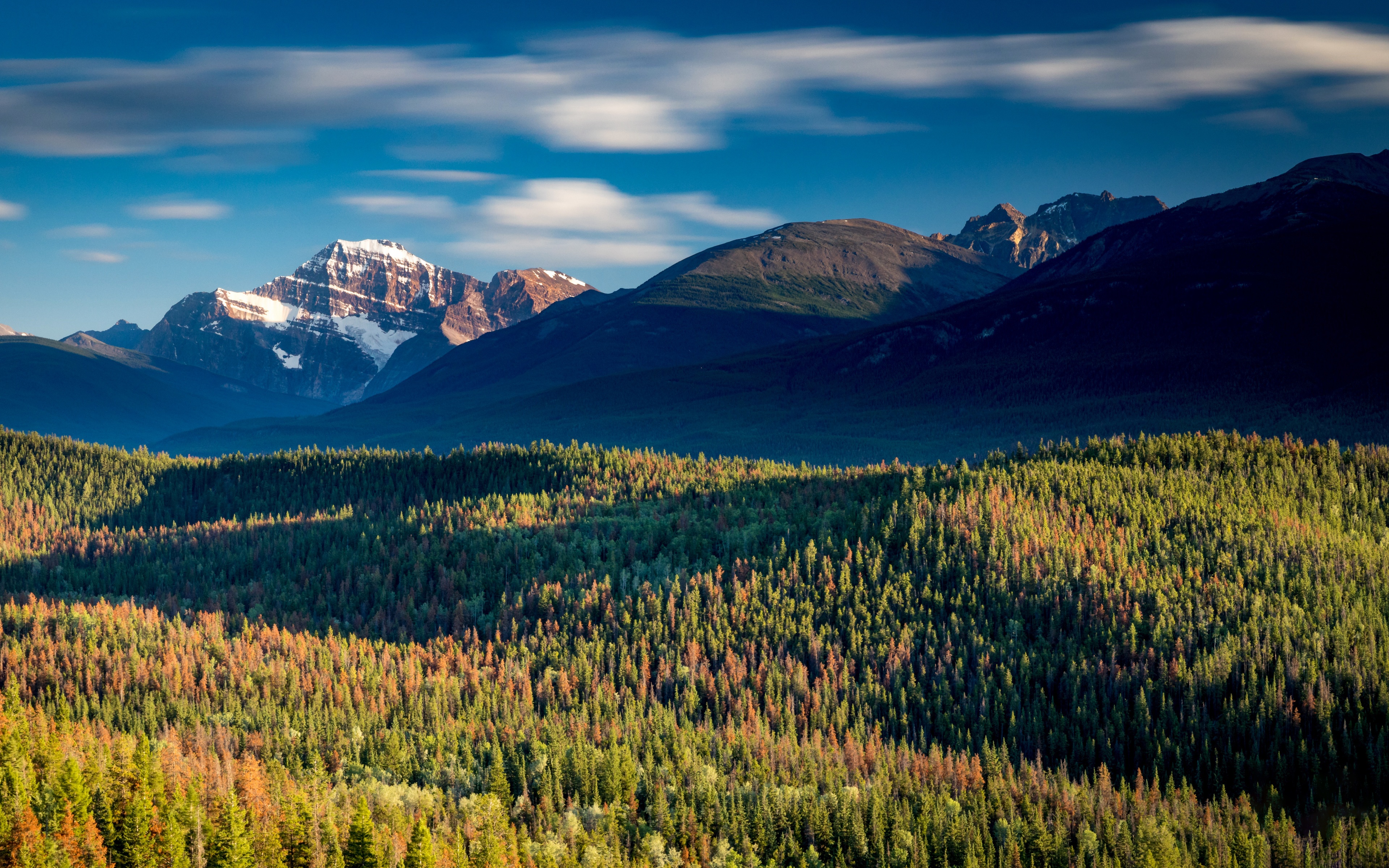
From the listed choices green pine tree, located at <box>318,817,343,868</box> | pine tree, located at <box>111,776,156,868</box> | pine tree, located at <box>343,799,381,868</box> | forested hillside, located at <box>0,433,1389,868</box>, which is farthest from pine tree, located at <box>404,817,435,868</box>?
pine tree, located at <box>111,776,156,868</box>

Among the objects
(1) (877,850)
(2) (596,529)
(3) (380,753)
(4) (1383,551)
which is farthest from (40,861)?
(4) (1383,551)

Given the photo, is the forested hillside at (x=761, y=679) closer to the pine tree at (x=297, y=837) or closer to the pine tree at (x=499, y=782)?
the pine tree at (x=297, y=837)

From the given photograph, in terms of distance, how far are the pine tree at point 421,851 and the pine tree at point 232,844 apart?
266cm

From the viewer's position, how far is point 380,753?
1107 inches

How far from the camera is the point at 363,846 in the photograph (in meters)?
17.8

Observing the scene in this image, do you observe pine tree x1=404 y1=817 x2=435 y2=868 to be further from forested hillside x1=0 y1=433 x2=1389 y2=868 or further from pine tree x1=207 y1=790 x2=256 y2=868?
pine tree x1=207 y1=790 x2=256 y2=868

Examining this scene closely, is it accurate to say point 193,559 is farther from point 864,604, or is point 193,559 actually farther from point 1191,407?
point 1191,407

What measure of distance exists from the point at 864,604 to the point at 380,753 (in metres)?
19.8

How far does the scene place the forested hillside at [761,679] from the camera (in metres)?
21.9

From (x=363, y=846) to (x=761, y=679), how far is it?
764 inches

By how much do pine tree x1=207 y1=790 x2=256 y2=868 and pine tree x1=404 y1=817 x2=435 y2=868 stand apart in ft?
8.73

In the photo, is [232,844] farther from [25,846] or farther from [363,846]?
[25,846]

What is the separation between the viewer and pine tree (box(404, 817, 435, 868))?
17.3m

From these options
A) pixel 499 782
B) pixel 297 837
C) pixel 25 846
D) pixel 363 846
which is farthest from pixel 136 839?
pixel 499 782
